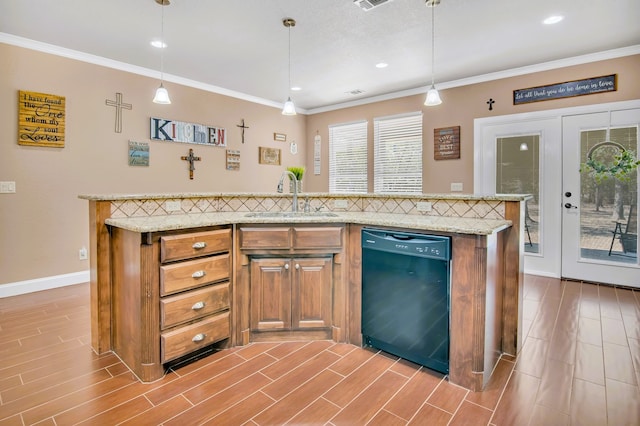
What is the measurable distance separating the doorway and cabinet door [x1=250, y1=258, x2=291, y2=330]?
345 centimetres

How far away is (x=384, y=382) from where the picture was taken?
6.74ft

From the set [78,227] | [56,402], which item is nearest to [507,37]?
[56,402]

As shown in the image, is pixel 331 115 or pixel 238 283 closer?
pixel 238 283

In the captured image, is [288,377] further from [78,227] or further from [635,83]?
[635,83]

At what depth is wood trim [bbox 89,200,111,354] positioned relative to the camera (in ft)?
7.59

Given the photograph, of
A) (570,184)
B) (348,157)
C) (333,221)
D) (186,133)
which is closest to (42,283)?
(186,133)

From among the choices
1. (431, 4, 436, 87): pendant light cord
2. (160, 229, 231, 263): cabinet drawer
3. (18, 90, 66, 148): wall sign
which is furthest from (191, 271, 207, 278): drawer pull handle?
(18, 90, 66, 148): wall sign

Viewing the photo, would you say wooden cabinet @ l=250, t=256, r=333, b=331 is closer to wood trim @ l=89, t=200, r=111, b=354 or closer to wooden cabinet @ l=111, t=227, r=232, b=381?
wooden cabinet @ l=111, t=227, r=232, b=381

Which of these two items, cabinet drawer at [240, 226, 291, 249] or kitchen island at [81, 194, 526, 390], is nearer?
kitchen island at [81, 194, 526, 390]

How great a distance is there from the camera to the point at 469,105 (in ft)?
16.0

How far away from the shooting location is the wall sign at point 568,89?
3926 millimetres

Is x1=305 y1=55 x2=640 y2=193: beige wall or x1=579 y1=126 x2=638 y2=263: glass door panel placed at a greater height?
x1=305 y1=55 x2=640 y2=193: beige wall

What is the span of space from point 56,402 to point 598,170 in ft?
17.4

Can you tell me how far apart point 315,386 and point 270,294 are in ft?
2.39
